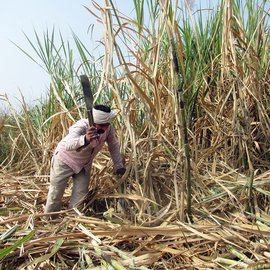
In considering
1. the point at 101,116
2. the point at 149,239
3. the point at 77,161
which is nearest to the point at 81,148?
the point at 77,161

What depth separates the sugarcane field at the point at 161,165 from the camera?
64.7 inches

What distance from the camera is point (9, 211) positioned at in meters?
2.30

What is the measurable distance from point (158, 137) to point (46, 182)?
1.12m

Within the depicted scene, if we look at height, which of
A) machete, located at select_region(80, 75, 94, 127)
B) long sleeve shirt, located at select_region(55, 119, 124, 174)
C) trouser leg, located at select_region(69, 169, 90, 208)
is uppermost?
machete, located at select_region(80, 75, 94, 127)

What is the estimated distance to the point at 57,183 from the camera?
7.73ft

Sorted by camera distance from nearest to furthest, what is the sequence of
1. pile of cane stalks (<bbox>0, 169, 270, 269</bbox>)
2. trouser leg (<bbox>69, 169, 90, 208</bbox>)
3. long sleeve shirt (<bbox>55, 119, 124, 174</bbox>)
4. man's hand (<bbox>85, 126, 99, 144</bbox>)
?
pile of cane stalks (<bbox>0, 169, 270, 269</bbox>), man's hand (<bbox>85, 126, 99, 144</bbox>), long sleeve shirt (<bbox>55, 119, 124, 174</bbox>), trouser leg (<bbox>69, 169, 90, 208</bbox>)

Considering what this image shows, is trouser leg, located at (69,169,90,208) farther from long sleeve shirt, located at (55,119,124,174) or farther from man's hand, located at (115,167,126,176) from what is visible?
man's hand, located at (115,167,126,176)

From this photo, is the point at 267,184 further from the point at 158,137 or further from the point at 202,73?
the point at 202,73

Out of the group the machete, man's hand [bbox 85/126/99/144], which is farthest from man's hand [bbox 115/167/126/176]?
the machete

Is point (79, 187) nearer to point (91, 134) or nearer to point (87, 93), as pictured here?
point (91, 134)

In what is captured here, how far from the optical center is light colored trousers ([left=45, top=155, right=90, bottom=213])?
7.63ft

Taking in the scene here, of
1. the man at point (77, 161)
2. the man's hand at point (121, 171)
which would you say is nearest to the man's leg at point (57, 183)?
the man at point (77, 161)

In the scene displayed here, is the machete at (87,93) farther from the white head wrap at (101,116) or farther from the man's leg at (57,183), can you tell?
the man's leg at (57,183)

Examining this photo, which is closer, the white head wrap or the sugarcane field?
the sugarcane field
